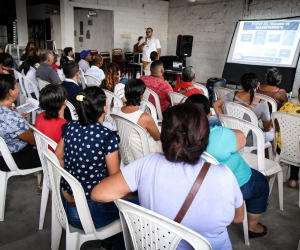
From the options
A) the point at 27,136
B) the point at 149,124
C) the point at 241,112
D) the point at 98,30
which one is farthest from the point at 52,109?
the point at 98,30

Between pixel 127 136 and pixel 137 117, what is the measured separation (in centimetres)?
17

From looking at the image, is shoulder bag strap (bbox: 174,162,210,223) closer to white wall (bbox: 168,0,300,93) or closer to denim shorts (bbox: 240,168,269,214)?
denim shorts (bbox: 240,168,269,214)

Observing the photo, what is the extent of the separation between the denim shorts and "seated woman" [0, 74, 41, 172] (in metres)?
1.51

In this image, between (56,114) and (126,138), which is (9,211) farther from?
(126,138)

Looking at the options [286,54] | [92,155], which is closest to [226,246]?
[92,155]

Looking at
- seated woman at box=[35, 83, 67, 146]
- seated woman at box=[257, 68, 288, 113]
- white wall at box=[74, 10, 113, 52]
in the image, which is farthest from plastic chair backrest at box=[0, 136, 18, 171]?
white wall at box=[74, 10, 113, 52]

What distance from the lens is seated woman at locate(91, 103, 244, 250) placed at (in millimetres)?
1060

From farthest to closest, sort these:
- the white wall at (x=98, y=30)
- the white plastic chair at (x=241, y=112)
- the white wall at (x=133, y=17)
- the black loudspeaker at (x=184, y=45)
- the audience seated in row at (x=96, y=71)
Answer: the white wall at (x=98, y=30) < the white wall at (x=133, y=17) < the black loudspeaker at (x=184, y=45) < the audience seated in row at (x=96, y=71) < the white plastic chair at (x=241, y=112)

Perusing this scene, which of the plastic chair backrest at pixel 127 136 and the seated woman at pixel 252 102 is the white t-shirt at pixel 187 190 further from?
the seated woman at pixel 252 102

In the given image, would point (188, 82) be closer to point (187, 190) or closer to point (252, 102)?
point (252, 102)

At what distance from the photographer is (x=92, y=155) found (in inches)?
58.7

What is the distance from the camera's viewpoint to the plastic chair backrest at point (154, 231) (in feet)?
3.05

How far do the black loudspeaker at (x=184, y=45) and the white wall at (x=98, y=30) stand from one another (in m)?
2.30

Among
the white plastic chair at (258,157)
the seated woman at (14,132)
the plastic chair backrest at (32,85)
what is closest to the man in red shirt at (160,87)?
the white plastic chair at (258,157)
